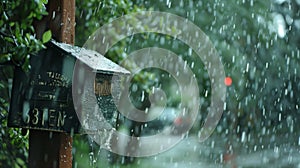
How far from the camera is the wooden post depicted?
2.92m

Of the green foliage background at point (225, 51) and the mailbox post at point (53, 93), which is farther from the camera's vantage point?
the green foliage background at point (225, 51)

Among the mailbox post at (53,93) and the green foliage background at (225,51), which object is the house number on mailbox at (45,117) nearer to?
the mailbox post at (53,93)

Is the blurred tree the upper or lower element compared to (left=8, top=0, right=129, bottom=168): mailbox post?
upper

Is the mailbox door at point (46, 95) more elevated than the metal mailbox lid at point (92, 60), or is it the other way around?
the metal mailbox lid at point (92, 60)

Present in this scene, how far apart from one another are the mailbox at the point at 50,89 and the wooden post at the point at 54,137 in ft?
0.36

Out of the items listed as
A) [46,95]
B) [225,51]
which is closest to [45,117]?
[46,95]

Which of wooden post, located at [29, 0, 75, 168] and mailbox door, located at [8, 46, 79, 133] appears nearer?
mailbox door, located at [8, 46, 79, 133]

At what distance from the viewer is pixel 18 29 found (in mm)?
2797

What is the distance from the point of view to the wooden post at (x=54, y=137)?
2924mm

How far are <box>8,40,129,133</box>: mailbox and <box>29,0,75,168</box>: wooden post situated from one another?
0.11 metres

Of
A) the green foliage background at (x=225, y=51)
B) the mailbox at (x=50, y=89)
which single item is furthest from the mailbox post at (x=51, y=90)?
the green foliage background at (x=225, y=51)

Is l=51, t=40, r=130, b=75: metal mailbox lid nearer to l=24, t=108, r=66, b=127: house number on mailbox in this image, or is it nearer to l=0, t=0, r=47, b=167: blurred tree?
l=0, t=0, r=47, b=167: blurred tree

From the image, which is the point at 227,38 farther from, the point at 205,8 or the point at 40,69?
the point at 40,69

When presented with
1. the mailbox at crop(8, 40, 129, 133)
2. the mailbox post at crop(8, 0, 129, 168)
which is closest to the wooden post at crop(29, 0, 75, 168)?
the mailbox post at crop(8, 0, 129, 168)
